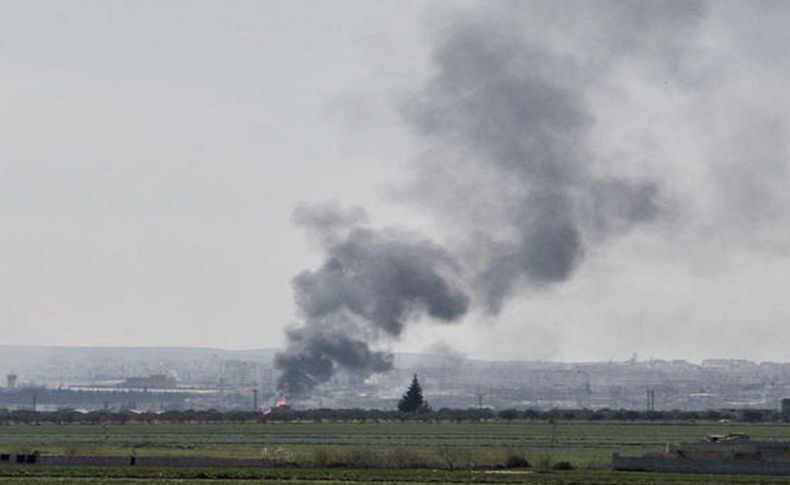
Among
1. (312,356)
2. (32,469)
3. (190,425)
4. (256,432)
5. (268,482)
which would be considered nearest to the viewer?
(268,482)

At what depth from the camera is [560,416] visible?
148m

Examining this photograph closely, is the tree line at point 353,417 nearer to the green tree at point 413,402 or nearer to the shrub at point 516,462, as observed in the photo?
the green tree at point 413,402

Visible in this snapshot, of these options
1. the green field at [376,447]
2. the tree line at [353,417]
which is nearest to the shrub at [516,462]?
the green field at [376,447]

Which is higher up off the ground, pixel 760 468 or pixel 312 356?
pixel 312 356

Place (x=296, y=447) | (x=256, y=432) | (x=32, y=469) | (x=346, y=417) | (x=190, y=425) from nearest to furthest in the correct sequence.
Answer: (x=32, y=469), (x=296, y=447), (x=256, y=432), (x=190, y=425), (x=346, y=417)

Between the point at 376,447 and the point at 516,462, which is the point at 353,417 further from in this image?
the point at 516,462

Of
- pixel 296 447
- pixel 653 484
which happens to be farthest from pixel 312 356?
pixel 653 484

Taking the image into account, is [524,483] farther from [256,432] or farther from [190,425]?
[190,425]

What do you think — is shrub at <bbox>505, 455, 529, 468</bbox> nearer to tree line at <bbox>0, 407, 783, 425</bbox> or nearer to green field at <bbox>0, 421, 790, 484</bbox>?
green field at <bbox>0, 421, 790, 484</bbox>

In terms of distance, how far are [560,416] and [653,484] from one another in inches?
3330

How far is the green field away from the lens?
66.8 meters

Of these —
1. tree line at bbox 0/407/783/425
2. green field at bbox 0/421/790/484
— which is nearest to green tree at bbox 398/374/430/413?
tree line at bbox 0/407/783/425

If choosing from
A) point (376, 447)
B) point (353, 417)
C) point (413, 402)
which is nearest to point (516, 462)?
point (376, 447)

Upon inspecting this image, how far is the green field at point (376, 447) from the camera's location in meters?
66.8
